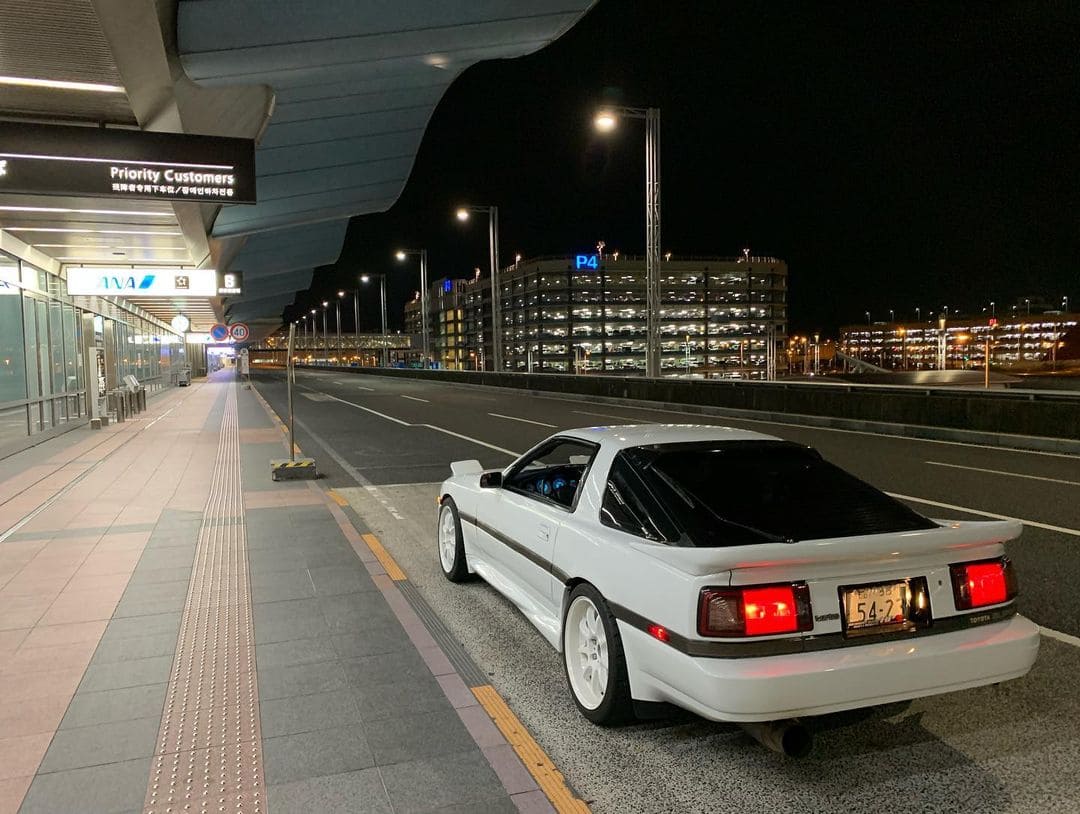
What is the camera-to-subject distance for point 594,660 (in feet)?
12.2

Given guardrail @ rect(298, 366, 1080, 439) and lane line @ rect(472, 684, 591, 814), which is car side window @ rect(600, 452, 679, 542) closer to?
lane line @ rect(472, 684, 591, 814)

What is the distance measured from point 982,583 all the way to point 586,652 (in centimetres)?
186

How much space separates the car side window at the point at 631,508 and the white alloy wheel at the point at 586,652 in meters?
0.44

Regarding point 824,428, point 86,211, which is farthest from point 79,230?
point 824,428

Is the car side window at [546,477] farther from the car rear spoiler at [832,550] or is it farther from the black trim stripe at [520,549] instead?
the car rear spoiler at [832,550]

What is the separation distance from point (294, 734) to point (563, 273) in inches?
5289

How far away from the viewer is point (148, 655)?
463 cm

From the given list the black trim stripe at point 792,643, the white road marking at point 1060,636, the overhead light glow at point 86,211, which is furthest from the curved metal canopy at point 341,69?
the white road marking at point 1060,636

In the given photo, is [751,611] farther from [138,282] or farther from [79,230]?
[138,282]

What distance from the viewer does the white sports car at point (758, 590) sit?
3.02 meters

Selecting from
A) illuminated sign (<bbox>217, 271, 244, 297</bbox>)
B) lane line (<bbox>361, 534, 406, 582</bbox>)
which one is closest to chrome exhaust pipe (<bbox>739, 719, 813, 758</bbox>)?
lane line (<bbox>361, 534, 406, 582</bbox>)

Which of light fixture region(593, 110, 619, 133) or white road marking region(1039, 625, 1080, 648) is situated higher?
light fixture region(593, 110, 619, 133)

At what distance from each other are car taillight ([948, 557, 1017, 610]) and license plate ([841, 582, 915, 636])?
29cm

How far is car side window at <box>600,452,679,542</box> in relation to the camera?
350 centimetres
